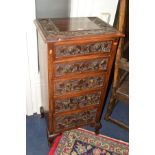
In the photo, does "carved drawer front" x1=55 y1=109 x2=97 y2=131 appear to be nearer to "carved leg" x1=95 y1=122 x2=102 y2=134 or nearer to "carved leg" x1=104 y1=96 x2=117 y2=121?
Answer: "carved leg" x1=95 y1=122 x2=102 y2=134

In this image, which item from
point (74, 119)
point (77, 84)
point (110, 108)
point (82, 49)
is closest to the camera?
point (82, 49)

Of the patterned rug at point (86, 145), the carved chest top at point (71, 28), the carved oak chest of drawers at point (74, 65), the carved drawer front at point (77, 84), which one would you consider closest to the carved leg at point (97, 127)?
the patterned rug at point (86, 145)

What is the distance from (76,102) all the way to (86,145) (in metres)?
0.51

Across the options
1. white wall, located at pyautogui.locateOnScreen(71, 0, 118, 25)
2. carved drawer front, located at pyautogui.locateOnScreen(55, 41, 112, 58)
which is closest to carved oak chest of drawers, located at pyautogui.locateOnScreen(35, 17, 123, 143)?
carved drawer front, located at pyautogui.locateOnScreen(55, 41, 112, 58)

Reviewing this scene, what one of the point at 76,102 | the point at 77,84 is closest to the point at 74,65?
the point at 77,84

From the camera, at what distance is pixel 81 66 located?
1.53 m

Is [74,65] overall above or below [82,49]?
below

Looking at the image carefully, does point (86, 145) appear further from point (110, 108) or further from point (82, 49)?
point (82, 49)

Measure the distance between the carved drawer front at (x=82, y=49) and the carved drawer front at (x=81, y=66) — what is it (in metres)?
0.07

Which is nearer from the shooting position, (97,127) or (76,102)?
(76,102)

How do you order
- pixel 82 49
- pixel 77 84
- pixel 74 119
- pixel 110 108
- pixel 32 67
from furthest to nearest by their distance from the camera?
pixel 110 108 → pixel 32 67 → pixel 74 119 → pixel 77 84 → pixel 82 49

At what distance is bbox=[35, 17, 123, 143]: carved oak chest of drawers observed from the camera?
1398mm
